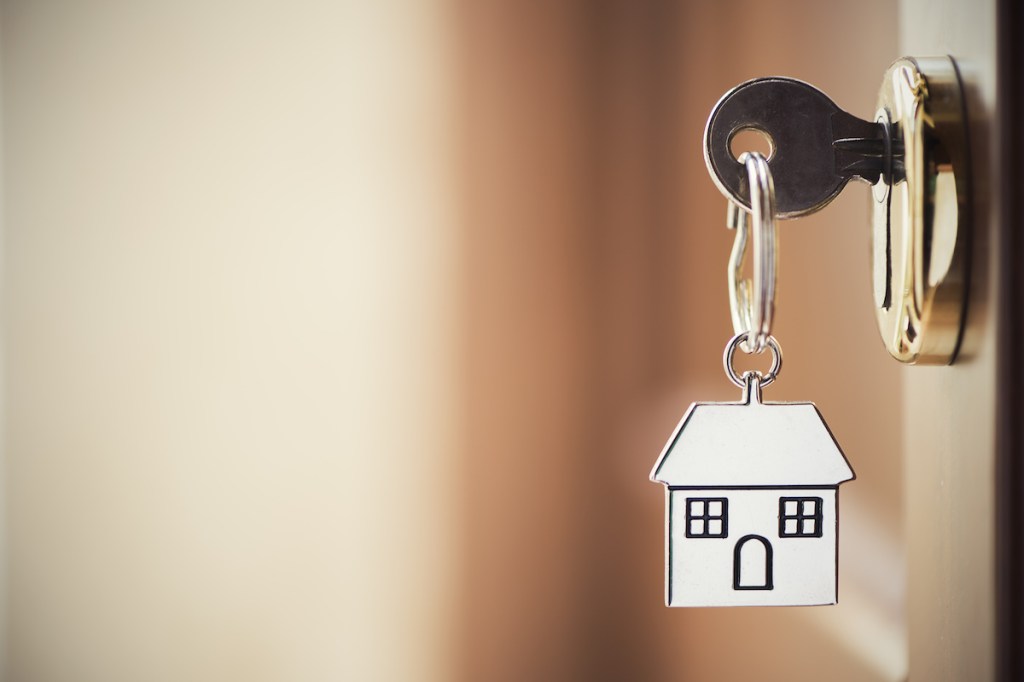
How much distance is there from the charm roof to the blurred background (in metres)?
0.33

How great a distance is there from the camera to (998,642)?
11.7 inches

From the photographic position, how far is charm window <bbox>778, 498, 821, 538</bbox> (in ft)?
0.99

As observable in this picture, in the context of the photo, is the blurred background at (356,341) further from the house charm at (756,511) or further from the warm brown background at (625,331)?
the house charm at (756,511)

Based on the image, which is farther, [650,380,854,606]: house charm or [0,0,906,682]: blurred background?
[0,0,906,682]: blurred background

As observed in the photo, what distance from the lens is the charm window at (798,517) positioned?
11.9 inches

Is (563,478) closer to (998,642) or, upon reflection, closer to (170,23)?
(998,642)

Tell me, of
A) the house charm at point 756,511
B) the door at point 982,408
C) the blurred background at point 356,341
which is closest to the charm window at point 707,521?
the house charm at point 756,511

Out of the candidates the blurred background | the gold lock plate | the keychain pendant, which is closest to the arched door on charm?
the keychain pendant

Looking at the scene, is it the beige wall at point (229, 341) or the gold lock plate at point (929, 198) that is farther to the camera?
the beige wall at point (229, 341)

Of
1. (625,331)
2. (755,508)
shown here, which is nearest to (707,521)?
(755,508)

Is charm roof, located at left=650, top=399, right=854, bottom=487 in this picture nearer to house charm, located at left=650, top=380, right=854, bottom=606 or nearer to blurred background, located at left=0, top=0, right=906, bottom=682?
house charm, located at left=650, top=380, right=854, bottom=606

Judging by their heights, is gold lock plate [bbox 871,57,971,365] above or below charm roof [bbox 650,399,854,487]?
above

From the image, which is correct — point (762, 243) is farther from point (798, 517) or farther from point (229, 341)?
point (229, 341)

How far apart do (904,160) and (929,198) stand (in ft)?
0.07
